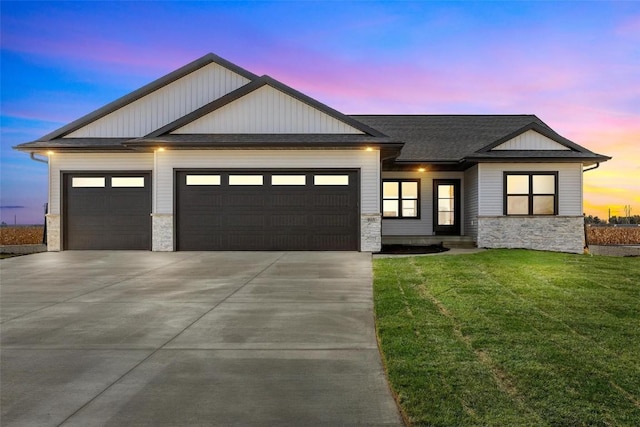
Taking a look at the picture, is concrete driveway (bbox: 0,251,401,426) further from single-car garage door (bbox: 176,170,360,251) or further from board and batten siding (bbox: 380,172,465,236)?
board and batten siding (bbox: 380,172,465,236)

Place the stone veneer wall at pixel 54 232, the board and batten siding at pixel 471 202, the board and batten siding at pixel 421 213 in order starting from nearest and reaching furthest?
the stone veneer wall at pixel 54 232
the board and batten siding at pixel 471 202
the board and batten siding at pixel 421 213

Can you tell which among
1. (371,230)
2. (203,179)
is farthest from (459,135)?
(203,179)

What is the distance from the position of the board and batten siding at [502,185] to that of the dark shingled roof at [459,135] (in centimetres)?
52

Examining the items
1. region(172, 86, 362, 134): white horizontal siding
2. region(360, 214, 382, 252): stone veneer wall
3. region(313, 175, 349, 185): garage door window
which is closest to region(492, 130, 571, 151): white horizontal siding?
region(360, 214, 382, 252): stone veneer wall

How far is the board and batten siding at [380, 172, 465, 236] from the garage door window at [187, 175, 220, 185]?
7745 millimetres

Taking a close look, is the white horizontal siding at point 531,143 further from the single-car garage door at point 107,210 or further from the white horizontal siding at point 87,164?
the single-car garage door at point 107,210

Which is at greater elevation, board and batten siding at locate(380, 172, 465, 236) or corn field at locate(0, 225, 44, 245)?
board and batten siding at locate(380, 172, 465, 236)

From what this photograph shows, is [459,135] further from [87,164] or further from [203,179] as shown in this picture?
Result: [87,164]

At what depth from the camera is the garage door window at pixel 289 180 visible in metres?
15.5

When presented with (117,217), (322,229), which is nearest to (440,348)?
(322,229)

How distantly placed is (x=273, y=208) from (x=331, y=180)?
235cm

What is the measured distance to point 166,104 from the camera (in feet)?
56.8

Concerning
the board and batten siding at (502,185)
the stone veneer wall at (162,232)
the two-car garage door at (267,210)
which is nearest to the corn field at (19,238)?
the stone veneer wall at (162,232)

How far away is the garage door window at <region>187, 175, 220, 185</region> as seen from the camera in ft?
51.4
